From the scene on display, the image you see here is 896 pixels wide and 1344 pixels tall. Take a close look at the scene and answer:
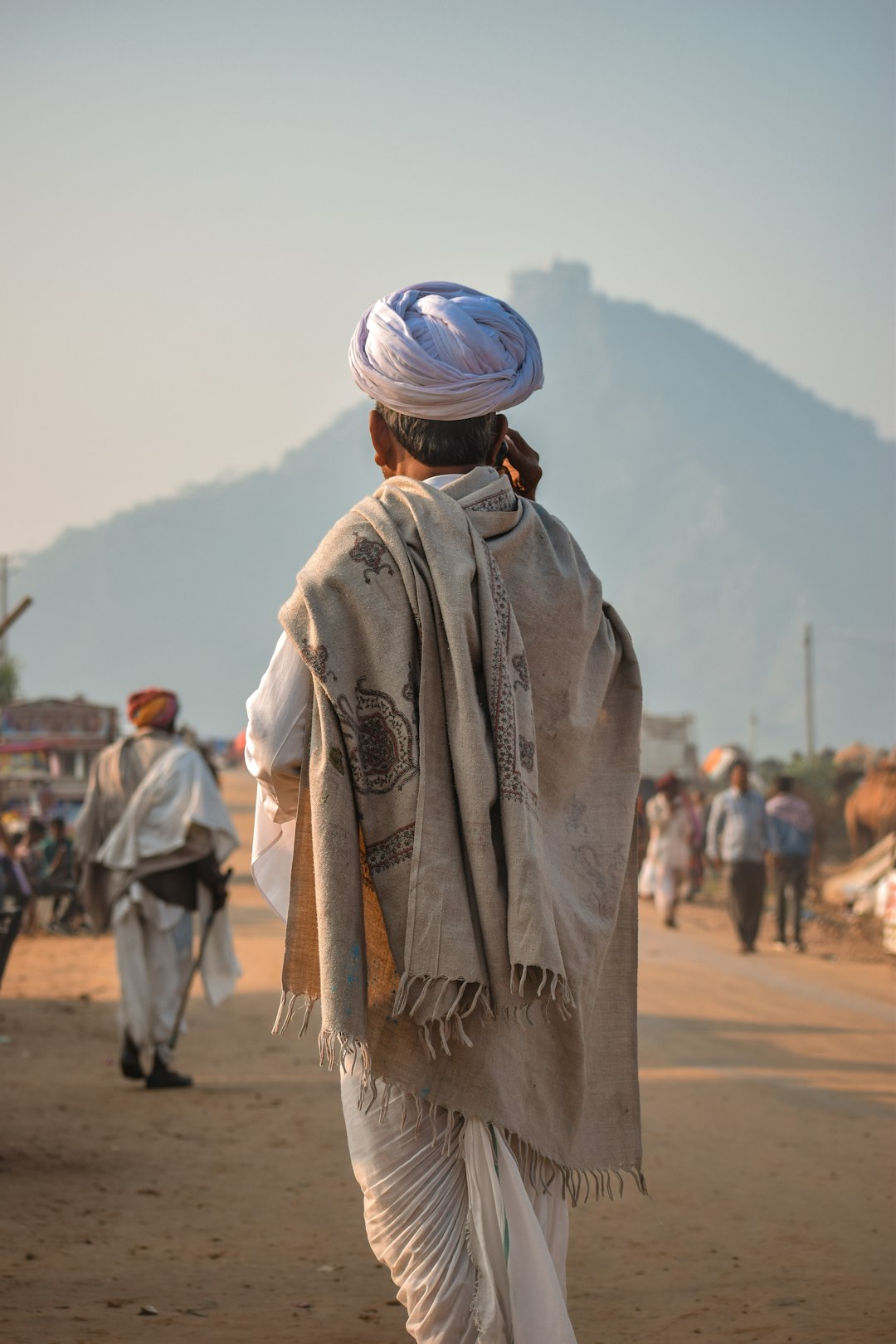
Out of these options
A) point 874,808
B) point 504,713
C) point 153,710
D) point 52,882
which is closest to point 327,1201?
point 504,713

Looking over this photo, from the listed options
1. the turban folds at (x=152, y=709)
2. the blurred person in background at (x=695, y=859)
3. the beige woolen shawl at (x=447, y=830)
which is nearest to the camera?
the beige woolen shawl at (x=447, y=830)

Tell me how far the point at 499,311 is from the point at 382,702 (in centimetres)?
91

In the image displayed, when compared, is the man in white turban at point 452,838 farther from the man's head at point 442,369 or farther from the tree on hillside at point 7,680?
the tree on hillside at point 7,680

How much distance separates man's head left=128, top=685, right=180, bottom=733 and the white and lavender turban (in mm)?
6300

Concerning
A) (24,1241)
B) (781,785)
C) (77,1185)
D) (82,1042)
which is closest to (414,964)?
(24,1241)

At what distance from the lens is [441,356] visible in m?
3.02

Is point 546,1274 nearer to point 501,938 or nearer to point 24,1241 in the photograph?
point 501,938

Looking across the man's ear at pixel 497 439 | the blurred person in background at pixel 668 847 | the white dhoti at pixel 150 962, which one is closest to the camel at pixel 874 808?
the blurred person in background at pixel 668 847

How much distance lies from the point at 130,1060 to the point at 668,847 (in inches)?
436

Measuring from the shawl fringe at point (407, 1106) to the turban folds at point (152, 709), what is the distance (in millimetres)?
6373

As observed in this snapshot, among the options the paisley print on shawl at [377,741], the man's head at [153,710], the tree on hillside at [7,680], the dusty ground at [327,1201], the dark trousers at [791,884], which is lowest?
the dusty ground at [327,1201]

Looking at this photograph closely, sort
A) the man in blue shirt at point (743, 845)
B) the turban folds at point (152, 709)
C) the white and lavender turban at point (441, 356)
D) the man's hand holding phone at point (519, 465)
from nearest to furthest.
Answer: the white and lavender turban at point (441, 356) → the man's hand holding phone at point (519, 465) → the turban folds at point (152, 709) → the man in blue shirt at point (743, 845)

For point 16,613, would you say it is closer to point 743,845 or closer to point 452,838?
point 743,845

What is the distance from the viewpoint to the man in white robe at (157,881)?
844 cm
